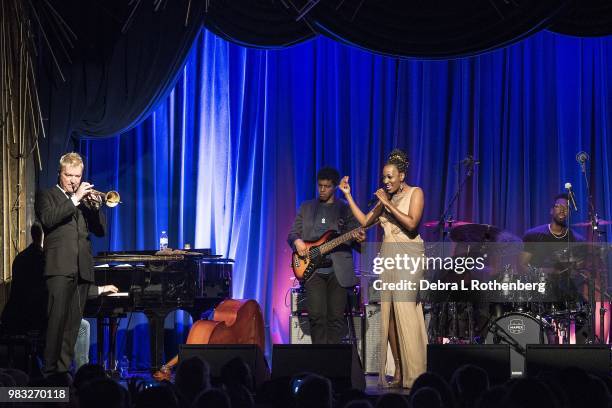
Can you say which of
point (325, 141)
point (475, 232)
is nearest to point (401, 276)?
point (475, 232)

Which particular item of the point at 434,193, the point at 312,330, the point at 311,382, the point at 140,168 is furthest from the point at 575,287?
the point at 311,382

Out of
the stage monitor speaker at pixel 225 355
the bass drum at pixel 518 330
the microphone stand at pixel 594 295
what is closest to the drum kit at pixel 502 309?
the bass drum at pixel 518 330

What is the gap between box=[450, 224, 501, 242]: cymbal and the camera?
799 centimetres

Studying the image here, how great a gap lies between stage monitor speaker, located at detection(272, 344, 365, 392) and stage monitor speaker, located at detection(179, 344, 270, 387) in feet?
0.33

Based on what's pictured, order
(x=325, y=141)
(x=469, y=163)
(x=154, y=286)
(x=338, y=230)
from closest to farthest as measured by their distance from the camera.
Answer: (x=338, y=230)
(x=154, y=286)
(x=469, y=163)
(x=325, y=141)

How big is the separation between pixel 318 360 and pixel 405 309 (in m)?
1.54

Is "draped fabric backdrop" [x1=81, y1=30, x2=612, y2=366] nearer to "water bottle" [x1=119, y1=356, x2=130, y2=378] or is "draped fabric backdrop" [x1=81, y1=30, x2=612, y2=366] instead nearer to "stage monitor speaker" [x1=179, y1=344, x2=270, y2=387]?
"water bottle" [x1=119, y1=356, x2=130, y2=378]

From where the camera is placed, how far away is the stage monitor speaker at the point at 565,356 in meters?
4.66

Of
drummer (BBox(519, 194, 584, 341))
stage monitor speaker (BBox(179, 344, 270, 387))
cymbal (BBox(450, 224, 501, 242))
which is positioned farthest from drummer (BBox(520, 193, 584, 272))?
stage monitor speaker (BBox(179, 344, 270, 387))

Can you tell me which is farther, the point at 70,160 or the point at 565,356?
the point at 70,160

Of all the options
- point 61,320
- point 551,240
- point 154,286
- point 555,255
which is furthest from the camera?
point 551,240

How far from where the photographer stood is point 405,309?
626cm

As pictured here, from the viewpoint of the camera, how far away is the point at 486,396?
3.16 metres

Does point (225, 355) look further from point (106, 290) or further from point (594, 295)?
point (594, 295)
